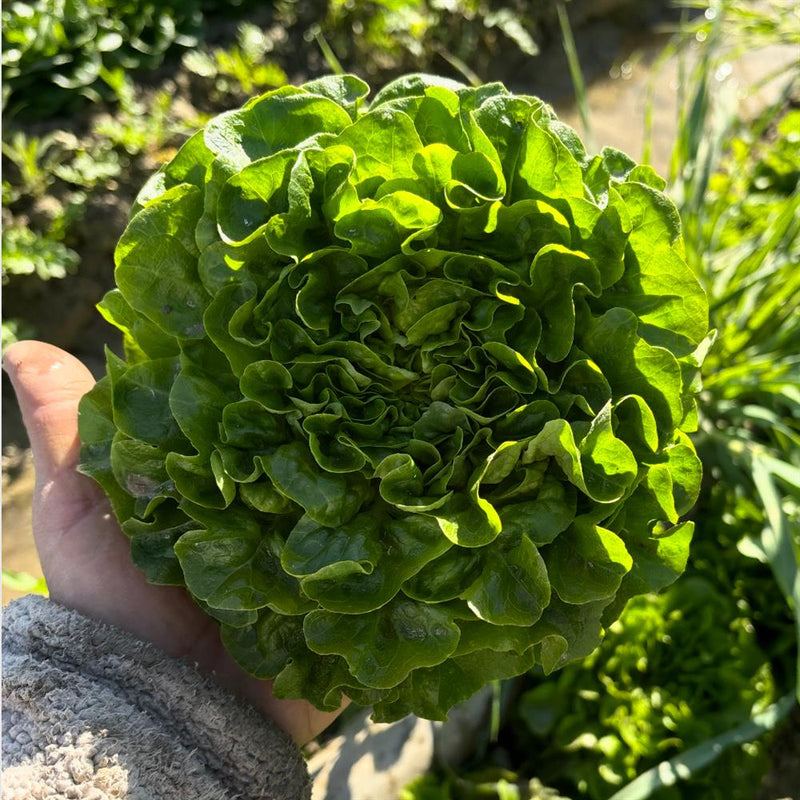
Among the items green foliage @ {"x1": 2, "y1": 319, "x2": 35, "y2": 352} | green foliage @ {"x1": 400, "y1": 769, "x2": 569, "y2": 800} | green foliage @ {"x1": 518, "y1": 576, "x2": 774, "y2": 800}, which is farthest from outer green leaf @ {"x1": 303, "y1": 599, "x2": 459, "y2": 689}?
green foliage @ {"x1": 2, "y1": 319, "x2": 35, "y2": 352}

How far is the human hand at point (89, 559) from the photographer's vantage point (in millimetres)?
1371

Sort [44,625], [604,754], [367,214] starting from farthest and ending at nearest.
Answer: [604,754] < [44,625] < [367,214]

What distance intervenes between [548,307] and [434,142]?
0.27 meters

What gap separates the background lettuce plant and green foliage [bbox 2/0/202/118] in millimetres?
1736

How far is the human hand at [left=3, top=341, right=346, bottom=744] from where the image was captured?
1.37 metres

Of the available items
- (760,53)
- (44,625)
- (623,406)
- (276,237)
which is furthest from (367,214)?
(760,53)

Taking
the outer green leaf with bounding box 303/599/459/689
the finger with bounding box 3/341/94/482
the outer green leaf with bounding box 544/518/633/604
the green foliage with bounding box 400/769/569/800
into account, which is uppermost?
the finger with bounding box 3/341/94/482

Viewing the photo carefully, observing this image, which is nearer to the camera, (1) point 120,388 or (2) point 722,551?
(1) point 120,388

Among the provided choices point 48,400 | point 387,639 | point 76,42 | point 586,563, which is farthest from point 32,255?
point 586,563

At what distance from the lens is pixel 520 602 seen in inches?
41.5

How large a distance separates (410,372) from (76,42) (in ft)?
7.00

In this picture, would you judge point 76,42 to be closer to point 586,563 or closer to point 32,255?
point 32,255

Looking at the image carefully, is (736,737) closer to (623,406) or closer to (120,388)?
(623,406)

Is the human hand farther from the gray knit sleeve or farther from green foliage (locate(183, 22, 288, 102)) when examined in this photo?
green foliage (locate(183, 22, 288, 102))
